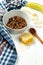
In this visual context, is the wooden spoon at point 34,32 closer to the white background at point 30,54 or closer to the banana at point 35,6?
the white background at point 30,54

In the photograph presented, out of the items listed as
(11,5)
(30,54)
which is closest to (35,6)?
(11,5)

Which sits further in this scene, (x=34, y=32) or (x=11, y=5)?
(x=11, y=5)

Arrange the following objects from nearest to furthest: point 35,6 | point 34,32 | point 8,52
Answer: point 8,52, point 34,32, point 35,6

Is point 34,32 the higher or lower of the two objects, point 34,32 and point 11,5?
the lower

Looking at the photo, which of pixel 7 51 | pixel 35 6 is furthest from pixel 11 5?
pixel 7 51

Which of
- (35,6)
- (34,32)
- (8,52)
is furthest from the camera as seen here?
(35,6)

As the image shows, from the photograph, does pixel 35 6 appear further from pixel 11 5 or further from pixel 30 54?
pixel 30 54

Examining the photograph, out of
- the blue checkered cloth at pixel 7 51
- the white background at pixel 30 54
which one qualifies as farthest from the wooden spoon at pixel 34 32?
the blue checkered cloth at pixel 7 51

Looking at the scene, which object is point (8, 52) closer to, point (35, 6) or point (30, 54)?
point (30, 54)

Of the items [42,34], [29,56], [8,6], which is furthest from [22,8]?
[29,56]
